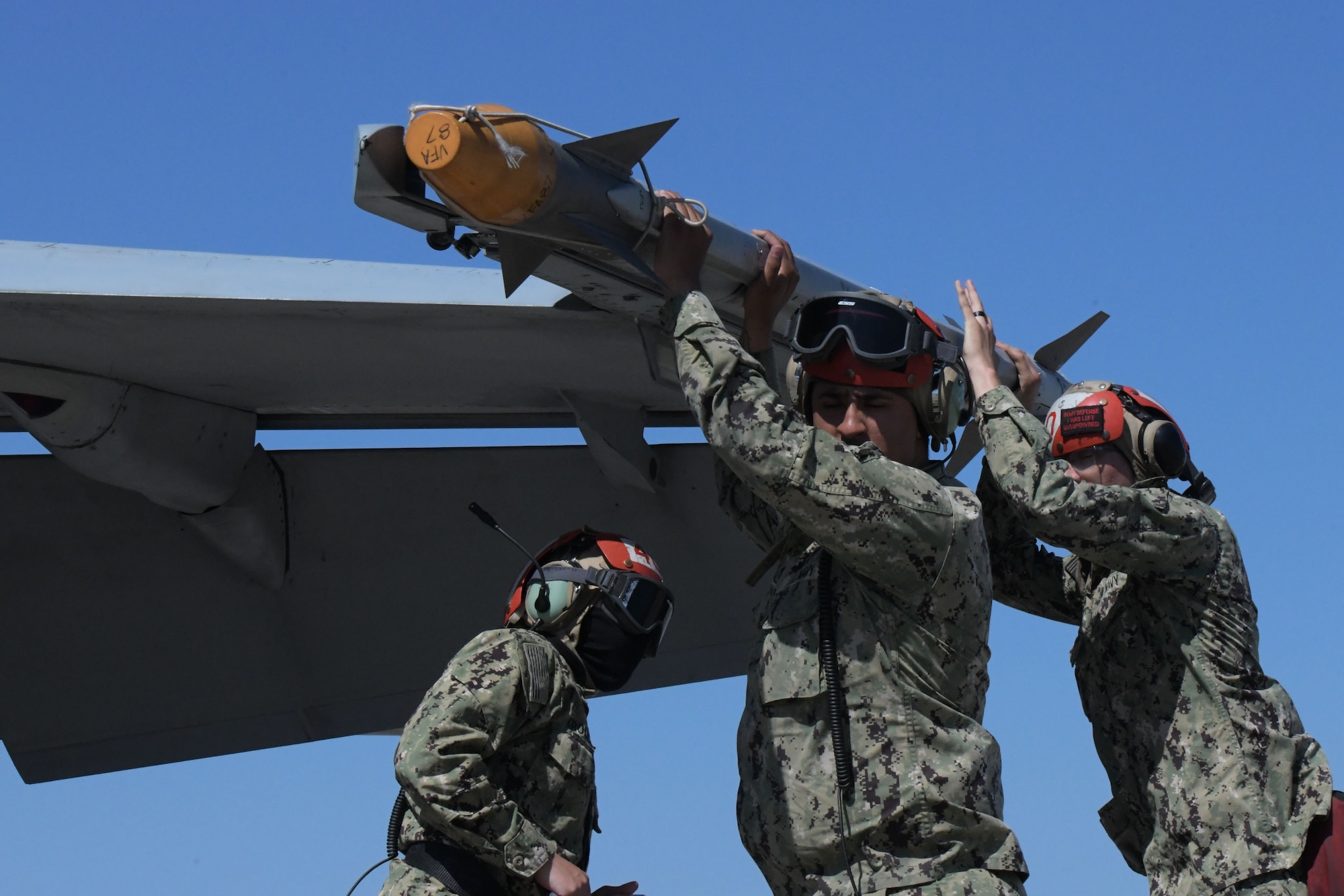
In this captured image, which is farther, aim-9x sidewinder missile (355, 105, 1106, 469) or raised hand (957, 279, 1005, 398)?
raised hand (957, 279, 1005, 398)

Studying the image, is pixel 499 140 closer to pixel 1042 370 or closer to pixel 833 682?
pixel 833 682

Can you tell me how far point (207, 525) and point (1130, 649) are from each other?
157 inches

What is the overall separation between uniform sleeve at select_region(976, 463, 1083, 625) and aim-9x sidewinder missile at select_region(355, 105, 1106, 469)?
3.96ft

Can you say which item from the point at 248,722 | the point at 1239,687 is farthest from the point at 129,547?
the point at 1239,687

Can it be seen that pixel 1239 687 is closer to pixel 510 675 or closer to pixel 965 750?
pixel 965 750

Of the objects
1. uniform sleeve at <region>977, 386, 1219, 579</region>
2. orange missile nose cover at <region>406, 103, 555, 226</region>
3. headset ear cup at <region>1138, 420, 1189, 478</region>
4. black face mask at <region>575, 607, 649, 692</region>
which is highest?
orange missile nose cover at <region>406, 103, 555, 226</region>

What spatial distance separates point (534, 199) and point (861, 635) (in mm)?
1548

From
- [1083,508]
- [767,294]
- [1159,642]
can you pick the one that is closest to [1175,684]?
[1159,642]

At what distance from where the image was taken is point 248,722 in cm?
662

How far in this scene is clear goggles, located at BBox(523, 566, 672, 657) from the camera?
4.17m

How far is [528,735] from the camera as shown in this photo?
3920mm

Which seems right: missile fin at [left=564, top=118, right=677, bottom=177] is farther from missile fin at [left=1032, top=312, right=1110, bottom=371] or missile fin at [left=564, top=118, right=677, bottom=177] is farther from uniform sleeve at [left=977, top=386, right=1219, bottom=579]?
missile fin at [left=1032, top=312, right=1110, bottom=371]

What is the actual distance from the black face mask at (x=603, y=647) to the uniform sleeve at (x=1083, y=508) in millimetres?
1267

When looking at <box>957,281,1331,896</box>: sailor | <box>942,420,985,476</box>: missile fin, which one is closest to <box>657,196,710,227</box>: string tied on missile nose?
<box>957,281,1331,896</box>: sailor
